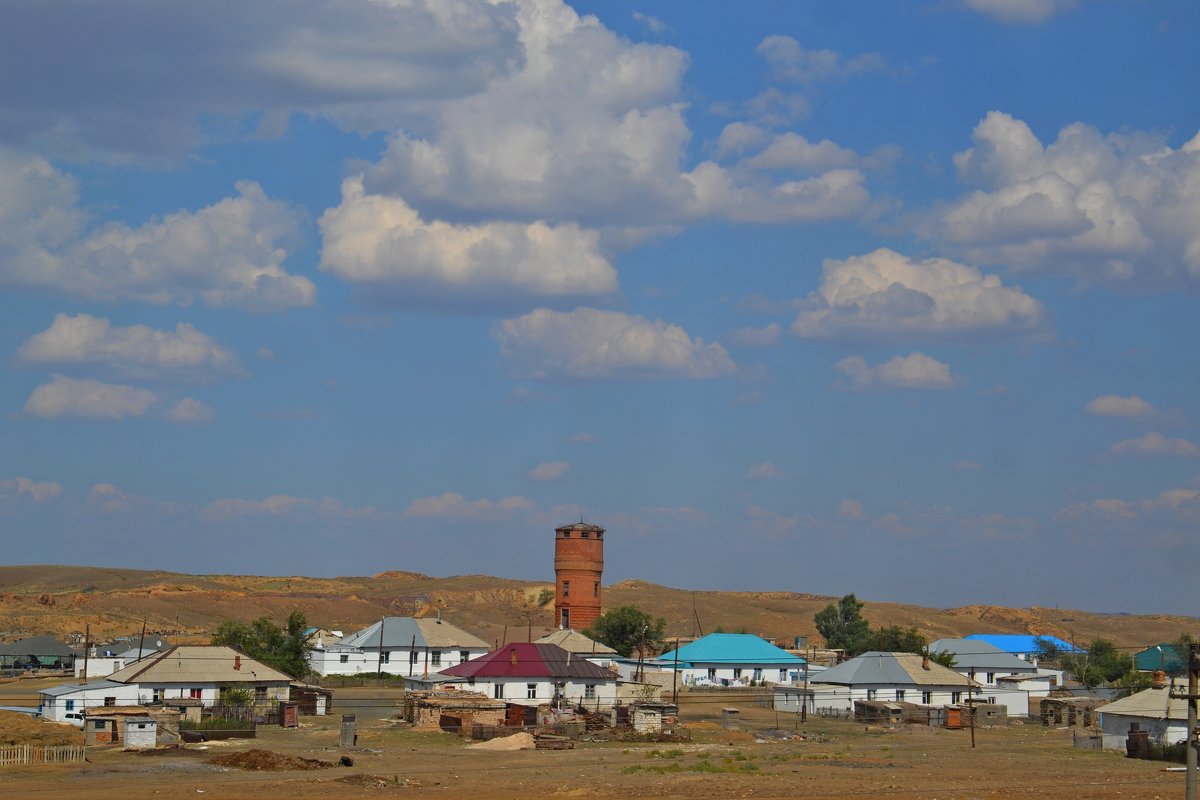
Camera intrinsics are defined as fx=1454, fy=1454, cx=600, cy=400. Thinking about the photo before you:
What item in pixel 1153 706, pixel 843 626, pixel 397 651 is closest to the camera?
pixel 1153 706

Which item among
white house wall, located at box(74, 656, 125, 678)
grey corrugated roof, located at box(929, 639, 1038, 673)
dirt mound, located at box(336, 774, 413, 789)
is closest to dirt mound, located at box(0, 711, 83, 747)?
dirt mound, located at box(336, 774, 413, 789)

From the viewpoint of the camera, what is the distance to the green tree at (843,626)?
127350 millimetres

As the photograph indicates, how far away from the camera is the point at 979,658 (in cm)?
10081

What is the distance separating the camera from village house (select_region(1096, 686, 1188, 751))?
54875mm

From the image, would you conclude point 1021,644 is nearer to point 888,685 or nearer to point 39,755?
point 888,685

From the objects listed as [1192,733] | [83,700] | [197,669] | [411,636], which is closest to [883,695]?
[197,669]

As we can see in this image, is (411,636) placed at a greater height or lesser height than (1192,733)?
greater

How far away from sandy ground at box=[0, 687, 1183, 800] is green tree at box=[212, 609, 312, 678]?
2310 centimetres

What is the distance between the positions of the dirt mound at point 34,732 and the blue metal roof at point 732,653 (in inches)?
1896

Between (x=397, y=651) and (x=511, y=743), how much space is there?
45.8m

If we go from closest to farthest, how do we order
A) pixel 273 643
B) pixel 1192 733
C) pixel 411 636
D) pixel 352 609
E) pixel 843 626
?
pixel 1192 733
pixel 273 643
pixel 411 636
pixel 843 626
pixel 352 609

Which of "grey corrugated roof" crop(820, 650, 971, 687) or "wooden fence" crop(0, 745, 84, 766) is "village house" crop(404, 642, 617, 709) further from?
"wooden fence" crop(0, 745, 84, 766)

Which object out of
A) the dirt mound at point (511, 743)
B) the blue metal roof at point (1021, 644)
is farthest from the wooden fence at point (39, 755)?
the blue metal roof at point (1021, 644)

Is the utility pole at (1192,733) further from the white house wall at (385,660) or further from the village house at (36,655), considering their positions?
the village house at (36,655)
